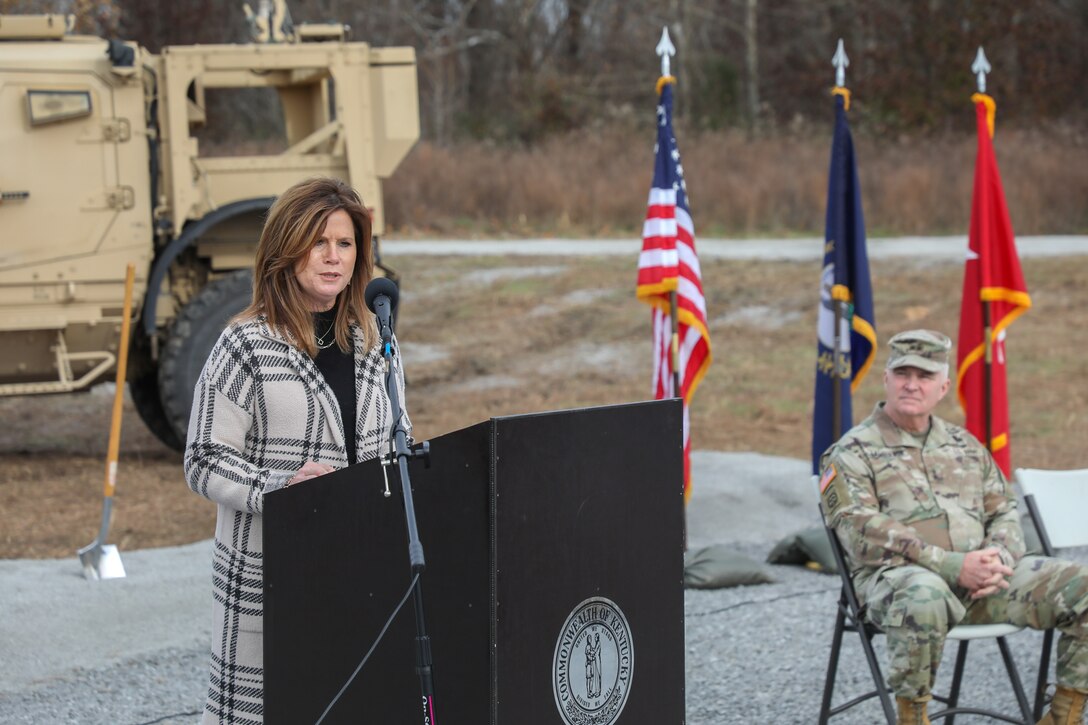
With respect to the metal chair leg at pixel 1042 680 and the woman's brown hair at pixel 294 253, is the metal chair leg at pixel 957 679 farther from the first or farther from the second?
the woman's brown hair at pixel 294 253

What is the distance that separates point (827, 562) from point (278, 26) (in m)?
5.65

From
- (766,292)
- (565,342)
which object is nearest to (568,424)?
(565,342)

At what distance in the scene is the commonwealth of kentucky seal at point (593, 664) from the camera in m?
2.93

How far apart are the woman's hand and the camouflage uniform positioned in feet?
7.09

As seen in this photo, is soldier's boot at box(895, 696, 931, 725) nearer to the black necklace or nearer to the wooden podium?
the wooden podium

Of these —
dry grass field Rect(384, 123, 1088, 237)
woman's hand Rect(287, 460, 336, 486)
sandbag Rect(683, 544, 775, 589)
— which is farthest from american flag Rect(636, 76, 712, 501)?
dry grass field Rect(384, 123, 1088, 237)

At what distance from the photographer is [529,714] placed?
288 cm

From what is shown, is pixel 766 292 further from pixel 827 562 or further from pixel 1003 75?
pixel 1003 75

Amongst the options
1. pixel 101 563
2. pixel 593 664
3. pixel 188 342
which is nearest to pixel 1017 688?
pixel 593 664

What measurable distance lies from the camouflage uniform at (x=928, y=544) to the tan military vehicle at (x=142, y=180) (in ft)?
18.3

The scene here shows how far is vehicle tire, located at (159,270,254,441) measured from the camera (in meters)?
9.30

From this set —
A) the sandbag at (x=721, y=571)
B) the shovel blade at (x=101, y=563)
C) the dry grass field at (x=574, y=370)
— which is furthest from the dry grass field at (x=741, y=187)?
the shovel blade at (x=101, y=563)

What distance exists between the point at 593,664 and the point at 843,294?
4.42 metres

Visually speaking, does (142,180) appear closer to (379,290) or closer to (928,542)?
(928,542)
